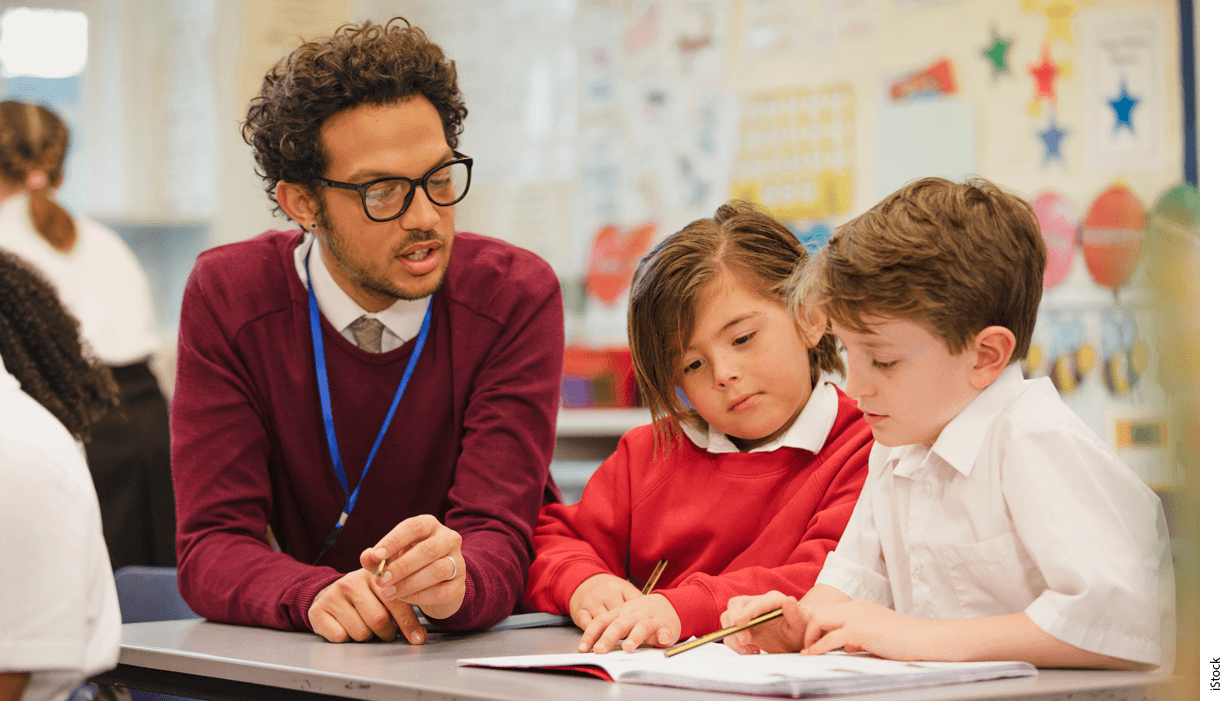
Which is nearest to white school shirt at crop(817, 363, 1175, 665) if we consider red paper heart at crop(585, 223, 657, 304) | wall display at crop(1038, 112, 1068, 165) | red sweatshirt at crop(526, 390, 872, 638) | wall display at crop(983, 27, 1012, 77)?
red sweatshirt at crop(526, 390, 872, 638)

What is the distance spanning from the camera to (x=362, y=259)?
4.87ft

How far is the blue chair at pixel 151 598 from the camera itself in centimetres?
164

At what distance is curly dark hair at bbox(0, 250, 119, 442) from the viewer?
1.23m

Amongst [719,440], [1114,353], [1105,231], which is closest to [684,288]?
[719,440]

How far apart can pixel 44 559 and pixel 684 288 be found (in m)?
0.75

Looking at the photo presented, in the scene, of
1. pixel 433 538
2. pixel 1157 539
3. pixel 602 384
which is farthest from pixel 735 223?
pixel 602 384

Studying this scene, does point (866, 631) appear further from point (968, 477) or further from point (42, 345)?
point (42, 345)

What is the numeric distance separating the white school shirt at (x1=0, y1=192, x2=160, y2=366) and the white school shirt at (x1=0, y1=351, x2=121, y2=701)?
6.82 ft

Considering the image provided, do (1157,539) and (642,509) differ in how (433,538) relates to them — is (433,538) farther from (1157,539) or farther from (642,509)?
(1157,539)

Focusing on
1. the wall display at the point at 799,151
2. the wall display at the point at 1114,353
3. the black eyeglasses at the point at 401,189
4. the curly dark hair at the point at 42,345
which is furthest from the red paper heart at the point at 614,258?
the curly dark hair at the point at 42,345

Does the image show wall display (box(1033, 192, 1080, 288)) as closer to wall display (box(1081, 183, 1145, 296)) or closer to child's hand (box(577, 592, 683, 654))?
wall display (box(1081, 183, 1145, 296))

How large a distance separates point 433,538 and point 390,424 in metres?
0.42

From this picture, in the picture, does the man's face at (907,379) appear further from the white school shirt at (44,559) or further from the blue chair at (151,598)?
the blue chair at (151,598)

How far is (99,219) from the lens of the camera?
4051mm
